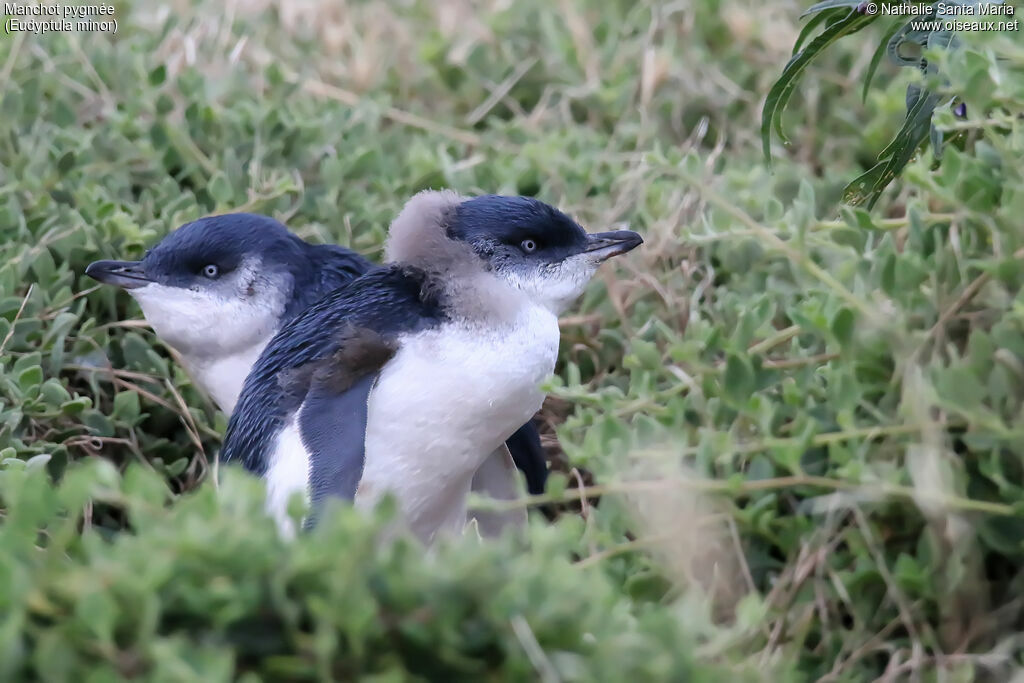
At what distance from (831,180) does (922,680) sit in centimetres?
253

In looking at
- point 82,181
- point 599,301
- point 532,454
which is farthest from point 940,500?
point 82,181

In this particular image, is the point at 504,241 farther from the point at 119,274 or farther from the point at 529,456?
the point at 119,274

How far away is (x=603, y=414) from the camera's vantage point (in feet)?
9.11

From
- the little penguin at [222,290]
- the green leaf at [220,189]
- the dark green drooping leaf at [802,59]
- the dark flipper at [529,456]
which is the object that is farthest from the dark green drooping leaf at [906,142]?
the green leaf at [220,189]

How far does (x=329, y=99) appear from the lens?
5.23m

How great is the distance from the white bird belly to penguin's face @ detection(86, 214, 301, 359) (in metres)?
0.78

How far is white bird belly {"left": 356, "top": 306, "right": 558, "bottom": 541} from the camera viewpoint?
2.78 meters

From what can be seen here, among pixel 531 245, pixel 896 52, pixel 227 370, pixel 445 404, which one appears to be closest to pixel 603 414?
pixel 445 404

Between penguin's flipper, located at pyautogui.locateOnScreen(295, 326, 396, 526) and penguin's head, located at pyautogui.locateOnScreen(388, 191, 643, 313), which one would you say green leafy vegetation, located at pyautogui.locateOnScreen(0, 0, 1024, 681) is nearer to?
penguin's head, located at pyautogui.locateOnScreen(388, 191, 643, 313)

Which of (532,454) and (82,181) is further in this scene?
(82,181)

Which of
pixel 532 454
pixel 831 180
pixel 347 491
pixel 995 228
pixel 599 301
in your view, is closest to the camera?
pixel 995 228

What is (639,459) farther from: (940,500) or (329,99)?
(329,99)

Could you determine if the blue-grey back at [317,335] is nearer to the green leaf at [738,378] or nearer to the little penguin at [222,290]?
the little penguin at [222,290]

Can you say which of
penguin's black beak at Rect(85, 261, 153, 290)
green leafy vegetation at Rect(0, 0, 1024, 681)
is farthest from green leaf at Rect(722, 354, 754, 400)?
penguin's black beak at Rect(85, 261, 153, 290)
